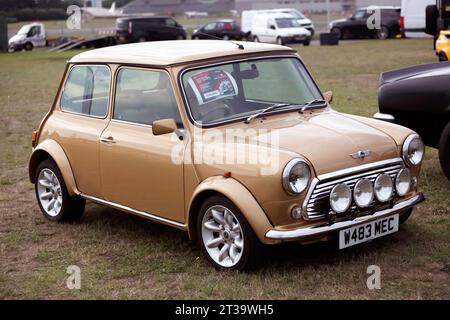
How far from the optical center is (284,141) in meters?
4.98

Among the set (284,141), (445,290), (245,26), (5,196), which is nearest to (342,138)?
(284,141)

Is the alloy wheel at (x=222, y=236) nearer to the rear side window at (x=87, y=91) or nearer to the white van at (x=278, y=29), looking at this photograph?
the rear side window at (x=87, y=91)

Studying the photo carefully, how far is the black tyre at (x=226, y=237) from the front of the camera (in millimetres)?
4777

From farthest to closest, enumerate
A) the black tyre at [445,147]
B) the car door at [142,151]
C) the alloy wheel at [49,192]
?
the black tyre at [445,147], the alloy wheel at [49,192], the car door at [142,151]

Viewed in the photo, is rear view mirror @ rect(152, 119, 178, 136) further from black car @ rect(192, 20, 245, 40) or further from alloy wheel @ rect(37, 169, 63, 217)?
black car @ rect(192, 20, 245, 40)

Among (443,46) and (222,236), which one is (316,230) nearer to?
(222,236)

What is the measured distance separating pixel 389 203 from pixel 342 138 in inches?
23.9

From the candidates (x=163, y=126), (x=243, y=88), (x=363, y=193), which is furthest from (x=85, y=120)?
(x=363, y=193)

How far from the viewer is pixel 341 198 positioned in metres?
4.82

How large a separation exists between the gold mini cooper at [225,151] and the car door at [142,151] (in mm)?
12

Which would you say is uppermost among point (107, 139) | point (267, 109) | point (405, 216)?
point (267, 109)

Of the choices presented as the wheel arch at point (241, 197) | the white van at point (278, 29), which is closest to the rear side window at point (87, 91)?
the wheel arch at point (241, 197)

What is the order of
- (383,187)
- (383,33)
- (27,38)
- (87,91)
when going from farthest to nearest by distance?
(27,38) < (383,33) < (87,91) < (383,187)

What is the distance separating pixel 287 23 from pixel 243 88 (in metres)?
28.8
